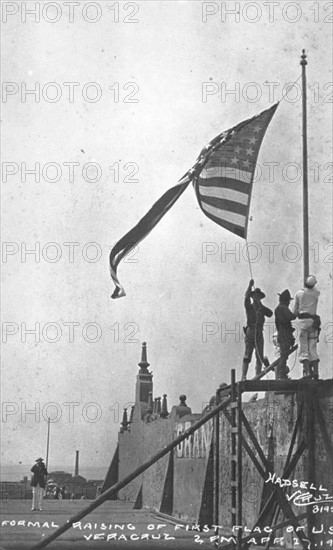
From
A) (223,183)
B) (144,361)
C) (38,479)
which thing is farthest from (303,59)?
(144,361)

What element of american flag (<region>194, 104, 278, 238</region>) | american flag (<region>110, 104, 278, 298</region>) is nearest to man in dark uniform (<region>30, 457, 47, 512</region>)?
american flag (<region>110, 104, 278, 298</region>)

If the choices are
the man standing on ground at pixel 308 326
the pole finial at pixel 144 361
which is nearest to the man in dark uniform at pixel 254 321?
the man standing on ground at pixel 308 326

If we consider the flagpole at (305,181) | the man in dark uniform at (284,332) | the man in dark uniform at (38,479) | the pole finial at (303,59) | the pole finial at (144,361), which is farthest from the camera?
the pole finial at (144,361)

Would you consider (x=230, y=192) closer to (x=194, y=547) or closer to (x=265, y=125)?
(x=265, y=125)

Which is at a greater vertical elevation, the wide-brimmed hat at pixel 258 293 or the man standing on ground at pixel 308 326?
the wide-brimmed hat at pixel 258 293

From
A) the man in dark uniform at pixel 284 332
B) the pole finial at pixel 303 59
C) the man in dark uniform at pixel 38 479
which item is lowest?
the man in dark uniform at pixel 38 479

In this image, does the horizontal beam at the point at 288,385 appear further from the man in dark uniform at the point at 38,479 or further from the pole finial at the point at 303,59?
the man in dark uniform at the point at 38,479

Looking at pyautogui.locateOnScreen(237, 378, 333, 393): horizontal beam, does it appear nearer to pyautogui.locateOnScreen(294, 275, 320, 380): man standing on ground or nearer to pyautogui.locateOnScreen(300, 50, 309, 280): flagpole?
pyautogui.locateOnScreen(294, 275, 320, 380): man standing on ground
